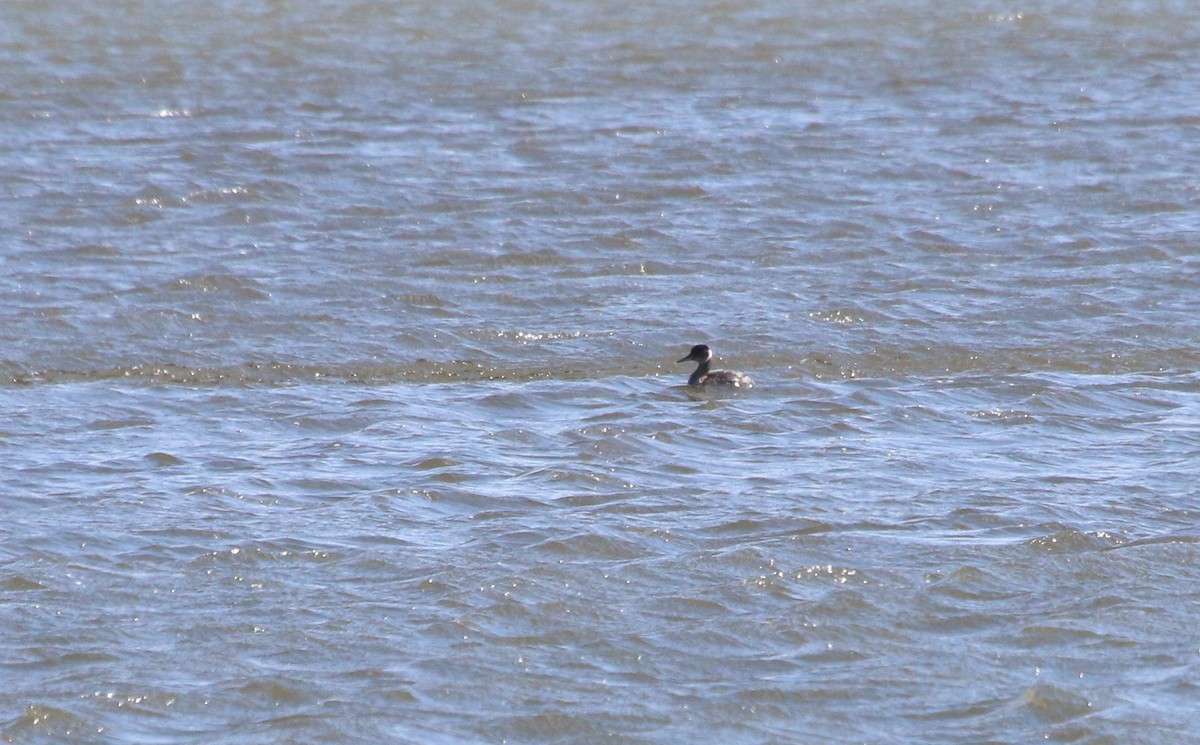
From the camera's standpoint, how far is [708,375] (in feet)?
32.6

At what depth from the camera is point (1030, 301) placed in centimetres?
1150

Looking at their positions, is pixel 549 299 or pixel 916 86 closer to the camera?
pixel 549 299

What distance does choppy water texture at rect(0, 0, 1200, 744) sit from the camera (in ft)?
20.6

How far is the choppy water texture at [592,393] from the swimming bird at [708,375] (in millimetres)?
119

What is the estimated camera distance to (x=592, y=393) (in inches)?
391

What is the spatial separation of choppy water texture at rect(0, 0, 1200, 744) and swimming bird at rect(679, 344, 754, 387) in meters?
0.12

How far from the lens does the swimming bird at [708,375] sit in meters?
9.82

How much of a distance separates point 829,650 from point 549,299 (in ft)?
17.6

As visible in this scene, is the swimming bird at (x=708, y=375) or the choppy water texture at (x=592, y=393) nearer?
the choppy water texture at (x=592, y=393)

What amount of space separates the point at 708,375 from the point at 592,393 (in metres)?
0.59

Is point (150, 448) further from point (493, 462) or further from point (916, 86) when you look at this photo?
point (916, 86)

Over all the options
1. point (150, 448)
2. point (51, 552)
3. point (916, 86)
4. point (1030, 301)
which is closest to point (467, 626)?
point (51, 552)

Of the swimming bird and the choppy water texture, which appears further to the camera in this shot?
the swimming bird

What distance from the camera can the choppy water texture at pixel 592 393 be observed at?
6.27 metres
